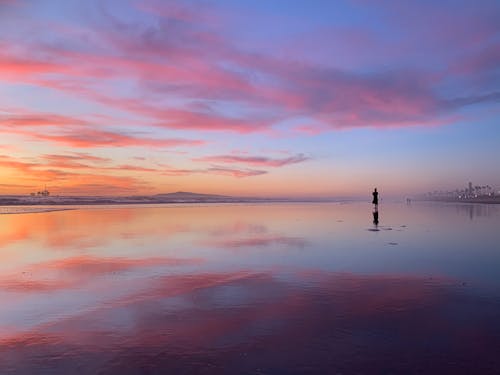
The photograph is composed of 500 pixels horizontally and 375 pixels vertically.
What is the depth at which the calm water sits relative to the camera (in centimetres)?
721

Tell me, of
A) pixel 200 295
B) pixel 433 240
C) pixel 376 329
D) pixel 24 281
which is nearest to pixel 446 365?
pixel 376 329

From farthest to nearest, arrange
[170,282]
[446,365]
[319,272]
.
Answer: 1. [319,272]
2. [170,282]
3. [446,365]

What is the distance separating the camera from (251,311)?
10242 mm

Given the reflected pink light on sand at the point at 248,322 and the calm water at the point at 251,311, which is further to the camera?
the reflected pink light on sand at the point at 248,322

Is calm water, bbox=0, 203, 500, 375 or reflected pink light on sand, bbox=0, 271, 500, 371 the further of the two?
reflected pink light on sand, bbox=0, 271, 500, 371

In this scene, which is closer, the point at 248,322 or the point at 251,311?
the point at 248,322

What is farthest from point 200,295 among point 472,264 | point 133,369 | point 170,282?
point 472,264

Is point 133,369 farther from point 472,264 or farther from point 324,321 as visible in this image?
point 472,264

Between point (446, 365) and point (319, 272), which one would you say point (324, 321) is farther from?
point (319, 272)

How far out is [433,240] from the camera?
24125 mm

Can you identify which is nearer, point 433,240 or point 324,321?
point 324,321

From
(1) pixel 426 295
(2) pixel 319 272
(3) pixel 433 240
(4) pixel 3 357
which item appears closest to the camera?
(4) pixel 3 357

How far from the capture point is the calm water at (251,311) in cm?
721

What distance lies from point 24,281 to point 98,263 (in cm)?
365
